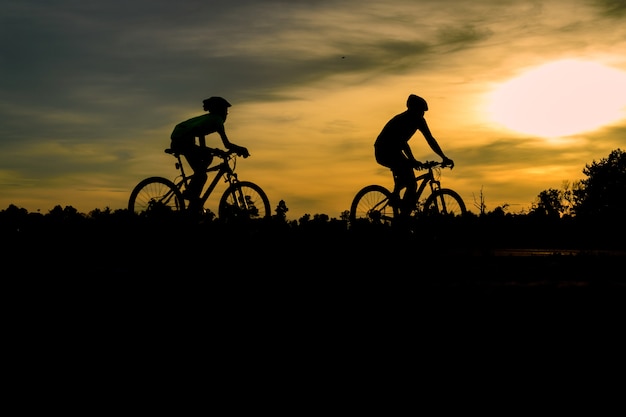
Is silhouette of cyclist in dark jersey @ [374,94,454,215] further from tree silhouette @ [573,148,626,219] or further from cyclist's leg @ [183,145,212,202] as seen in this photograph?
tree silhouette @ [573,148,626,219]

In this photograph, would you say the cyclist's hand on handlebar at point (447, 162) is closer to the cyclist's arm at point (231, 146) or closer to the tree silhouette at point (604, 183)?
the cyclist's arm at point (231, 146)

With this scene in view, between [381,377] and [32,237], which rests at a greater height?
[32,237]

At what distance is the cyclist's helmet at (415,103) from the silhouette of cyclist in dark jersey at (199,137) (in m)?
3.00

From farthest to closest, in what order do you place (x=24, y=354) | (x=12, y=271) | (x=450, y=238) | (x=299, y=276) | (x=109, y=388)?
(x=450, y=238) < (x=12, y=271) < (x=299, y=276) < (x=24, y=354) < (x=109, y=388)


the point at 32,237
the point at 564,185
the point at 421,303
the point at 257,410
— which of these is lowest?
the point at 257,410

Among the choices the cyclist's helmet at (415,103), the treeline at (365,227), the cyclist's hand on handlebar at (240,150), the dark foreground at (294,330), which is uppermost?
the cyclist's helmet at (415,103)

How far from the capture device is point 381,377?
6449 mm

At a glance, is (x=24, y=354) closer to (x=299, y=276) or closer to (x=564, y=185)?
(x=299, y=276)

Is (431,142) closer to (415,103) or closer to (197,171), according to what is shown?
(415,103)

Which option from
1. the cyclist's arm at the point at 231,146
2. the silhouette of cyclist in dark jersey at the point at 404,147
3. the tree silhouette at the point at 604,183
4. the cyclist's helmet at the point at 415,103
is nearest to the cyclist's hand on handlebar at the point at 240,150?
the cyclist's arm at the point at 231,146

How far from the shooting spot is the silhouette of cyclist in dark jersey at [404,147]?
48.6 feet

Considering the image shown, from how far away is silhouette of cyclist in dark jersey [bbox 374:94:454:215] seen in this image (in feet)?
48.6

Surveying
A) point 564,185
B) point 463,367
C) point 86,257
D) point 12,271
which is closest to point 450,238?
point 86,257

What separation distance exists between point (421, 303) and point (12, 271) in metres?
4.98
